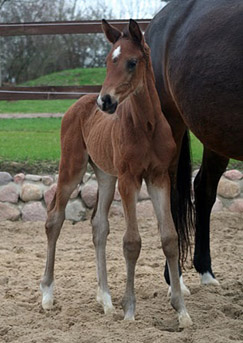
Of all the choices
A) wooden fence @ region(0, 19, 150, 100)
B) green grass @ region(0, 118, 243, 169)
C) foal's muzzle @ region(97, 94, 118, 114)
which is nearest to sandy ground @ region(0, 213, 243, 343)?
green grass @ region(0, 118, 243, 169)

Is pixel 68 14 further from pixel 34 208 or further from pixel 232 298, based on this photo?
pixel 232 298

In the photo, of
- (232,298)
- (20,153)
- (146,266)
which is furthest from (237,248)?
(20,153)

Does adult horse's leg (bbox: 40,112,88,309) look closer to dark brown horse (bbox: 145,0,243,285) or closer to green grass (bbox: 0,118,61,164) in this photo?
dark brown horse (bbox: 145,0,243,285)

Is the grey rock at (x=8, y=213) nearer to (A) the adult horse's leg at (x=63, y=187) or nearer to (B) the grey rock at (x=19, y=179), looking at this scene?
Answer: (B) the grey rock at (x=19, y=179)

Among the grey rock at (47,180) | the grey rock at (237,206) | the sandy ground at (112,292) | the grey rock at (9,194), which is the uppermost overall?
the grey rock at (47,180)

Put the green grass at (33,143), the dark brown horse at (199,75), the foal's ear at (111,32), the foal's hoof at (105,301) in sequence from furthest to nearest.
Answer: the green grass at (33,143) → the foal's hoof at (105,301) → the dark brown horse at (199,75) → the foal's ear at (111,32)

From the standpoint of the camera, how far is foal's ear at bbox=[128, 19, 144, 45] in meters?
3.17

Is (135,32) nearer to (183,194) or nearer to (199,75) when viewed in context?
(199,75)

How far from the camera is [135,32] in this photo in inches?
126

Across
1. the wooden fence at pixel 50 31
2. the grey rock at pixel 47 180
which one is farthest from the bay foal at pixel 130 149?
the wooden fence at pixel 50 31

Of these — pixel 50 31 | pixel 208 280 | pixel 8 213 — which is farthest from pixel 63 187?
pixel 50 31

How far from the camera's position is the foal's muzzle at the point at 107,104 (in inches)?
117

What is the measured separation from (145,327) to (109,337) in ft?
0.88

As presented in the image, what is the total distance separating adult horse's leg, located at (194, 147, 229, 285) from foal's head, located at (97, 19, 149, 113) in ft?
4.91
